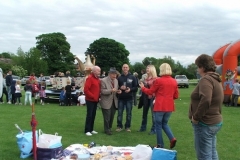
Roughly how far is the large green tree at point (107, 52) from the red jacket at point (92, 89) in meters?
58.9

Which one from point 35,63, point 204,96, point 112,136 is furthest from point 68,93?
point 35,63

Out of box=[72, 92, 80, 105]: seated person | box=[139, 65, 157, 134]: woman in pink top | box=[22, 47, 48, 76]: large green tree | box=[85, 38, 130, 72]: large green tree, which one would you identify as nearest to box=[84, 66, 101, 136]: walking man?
box=[139, 65, 157, 134]: woman in pink top

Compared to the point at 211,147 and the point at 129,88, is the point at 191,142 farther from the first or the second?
the point at 211,147

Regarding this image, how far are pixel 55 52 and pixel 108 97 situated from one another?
59.8 metres

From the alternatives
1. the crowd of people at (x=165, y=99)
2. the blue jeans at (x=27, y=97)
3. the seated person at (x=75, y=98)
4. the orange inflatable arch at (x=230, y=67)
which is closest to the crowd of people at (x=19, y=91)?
the blue jeans at (x=27, y=97)

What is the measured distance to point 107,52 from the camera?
6750 centimetres

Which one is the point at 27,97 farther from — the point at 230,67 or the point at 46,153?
the point at 230,67

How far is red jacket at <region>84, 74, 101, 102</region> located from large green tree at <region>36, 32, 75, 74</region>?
5804 centimetres

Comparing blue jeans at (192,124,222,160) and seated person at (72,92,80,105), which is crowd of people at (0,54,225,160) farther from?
seated person at (72,92,80,105)

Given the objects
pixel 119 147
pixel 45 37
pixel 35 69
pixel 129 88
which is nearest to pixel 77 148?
Answer: pixel 119 147

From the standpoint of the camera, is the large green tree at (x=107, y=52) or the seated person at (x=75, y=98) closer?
the seated person at (x=75, y=98)

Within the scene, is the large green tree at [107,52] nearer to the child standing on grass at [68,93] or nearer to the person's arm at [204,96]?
the child standing on grass at [68,93]

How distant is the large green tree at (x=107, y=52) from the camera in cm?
6756

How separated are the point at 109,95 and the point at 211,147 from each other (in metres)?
4.36
